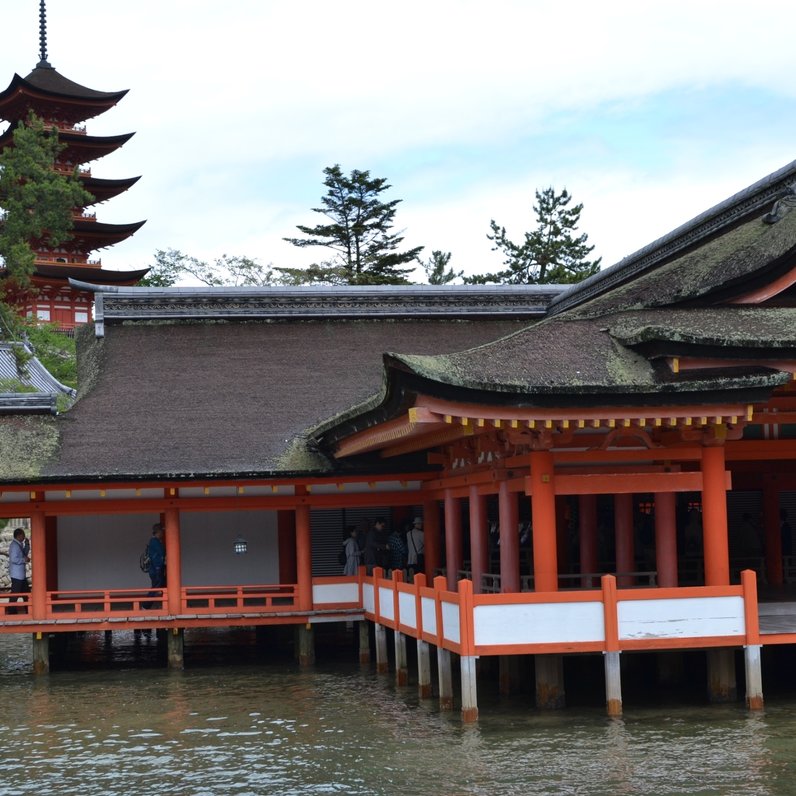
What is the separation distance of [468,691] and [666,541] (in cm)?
324

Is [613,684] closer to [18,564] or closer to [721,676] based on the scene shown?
[721,676]

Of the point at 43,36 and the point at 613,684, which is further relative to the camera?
the point at 43,36

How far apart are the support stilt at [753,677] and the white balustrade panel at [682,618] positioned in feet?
0.96

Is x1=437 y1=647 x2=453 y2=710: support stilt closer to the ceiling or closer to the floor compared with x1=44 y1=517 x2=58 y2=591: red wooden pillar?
closer to the floor

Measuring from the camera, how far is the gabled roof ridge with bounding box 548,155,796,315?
1984 centimetres

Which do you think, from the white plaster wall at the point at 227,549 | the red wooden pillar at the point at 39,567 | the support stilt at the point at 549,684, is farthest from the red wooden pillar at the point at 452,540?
Answer: the red wooden pillar at the point at 39,567

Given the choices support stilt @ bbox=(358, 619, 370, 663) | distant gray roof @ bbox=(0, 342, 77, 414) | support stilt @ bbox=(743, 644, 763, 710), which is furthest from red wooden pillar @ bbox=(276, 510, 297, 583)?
support stilt @ bbox=(743, 644, 763, 710)

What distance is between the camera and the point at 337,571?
2512 cm

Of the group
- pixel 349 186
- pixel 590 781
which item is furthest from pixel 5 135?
pixel 590 781

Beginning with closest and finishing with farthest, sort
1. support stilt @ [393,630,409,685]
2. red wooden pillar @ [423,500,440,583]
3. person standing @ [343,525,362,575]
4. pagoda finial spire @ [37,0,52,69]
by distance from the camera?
1. support stilt @ [393,630,409,685]
2. red wooden pillar @ [423,500,440,583]
3. person standing @ [343,525,362,575]
4. pagoda finial spire @ [37,0,52,69]

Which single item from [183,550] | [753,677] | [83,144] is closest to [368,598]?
[183,550]

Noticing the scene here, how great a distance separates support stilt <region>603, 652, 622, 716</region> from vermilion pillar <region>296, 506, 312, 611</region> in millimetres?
7727

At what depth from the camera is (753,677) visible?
49.6 ft

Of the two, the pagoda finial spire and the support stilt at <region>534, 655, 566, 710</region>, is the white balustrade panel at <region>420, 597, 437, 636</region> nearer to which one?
the support stilt at <region>534, 655, 566, 710</region>
